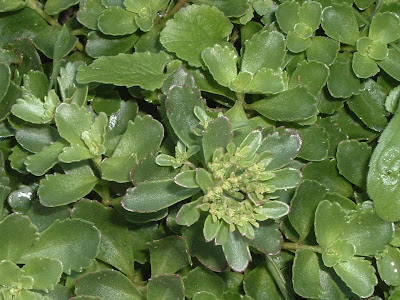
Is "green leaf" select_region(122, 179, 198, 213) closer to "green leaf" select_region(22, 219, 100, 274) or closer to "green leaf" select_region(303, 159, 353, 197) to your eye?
"green leaf" select_region(22, 219, 100, 274)

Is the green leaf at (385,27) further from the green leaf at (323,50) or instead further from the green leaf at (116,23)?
the green leaf at (116,23)

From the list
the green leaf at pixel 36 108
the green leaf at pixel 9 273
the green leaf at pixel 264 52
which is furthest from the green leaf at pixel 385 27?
the green leaf at pixel 9 273

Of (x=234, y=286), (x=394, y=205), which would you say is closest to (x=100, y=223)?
(x=234, y=286)

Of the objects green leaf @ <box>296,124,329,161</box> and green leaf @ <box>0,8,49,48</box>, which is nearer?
green leaf @ <box>296,124,329,161</box>

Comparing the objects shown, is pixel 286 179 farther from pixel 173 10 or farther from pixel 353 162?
pixel 173 10

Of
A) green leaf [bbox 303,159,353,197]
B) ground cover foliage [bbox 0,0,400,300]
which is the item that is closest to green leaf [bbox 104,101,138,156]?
ground cover foliage [bbox 0,0,400,300]

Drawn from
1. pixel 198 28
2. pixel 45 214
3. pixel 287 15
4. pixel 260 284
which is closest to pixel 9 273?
pixel 45 214
